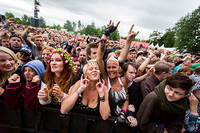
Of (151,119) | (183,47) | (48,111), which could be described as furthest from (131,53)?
(183,47)

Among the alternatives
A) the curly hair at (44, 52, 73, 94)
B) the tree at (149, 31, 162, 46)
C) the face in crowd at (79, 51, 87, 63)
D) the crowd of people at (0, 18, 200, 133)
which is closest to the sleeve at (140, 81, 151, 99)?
the crowd of people at (0, 18, 200, 133)

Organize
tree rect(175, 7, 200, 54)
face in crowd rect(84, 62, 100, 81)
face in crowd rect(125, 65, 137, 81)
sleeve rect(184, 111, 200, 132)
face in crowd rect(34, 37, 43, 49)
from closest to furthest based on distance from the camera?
face in crowd rect(84, 62, 100, 81), sleeve rect(184, 111, 200, 132), face in crowd rect(125, 65, 137, 81), face in crowd rect(34, 37, 43, 49), tree rect(175, 7, 200, 54)

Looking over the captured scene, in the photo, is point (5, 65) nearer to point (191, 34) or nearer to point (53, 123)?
point (53, 123)

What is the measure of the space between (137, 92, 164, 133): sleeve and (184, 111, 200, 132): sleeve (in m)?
0.80

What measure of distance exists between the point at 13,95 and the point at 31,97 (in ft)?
0.94

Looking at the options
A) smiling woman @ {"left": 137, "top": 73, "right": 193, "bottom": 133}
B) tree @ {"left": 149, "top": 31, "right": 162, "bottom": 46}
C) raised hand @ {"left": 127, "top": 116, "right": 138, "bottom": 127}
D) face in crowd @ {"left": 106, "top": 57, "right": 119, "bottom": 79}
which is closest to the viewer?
smiling woman @ {"left": 137, "top": 73, "right": 193, "bottom": 133}

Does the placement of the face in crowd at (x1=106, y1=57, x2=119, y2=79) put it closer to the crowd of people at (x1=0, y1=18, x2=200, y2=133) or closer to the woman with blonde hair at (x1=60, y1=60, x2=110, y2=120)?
the crowd of people at (x1=0, y1=18, x2=200, y2=133)

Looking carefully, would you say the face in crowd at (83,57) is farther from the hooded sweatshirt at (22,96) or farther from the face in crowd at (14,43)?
Answer: the face in crowd at (14,43)

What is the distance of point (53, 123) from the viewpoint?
71.5 inches

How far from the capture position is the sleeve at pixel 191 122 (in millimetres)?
1979

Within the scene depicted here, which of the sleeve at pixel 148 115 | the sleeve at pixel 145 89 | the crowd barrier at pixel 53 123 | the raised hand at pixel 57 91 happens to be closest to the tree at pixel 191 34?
the sleeve at pixel 145 89

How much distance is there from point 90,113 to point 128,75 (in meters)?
1.14

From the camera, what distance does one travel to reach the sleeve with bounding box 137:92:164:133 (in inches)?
61.4

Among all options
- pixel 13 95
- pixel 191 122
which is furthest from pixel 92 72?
pixel 191 122
